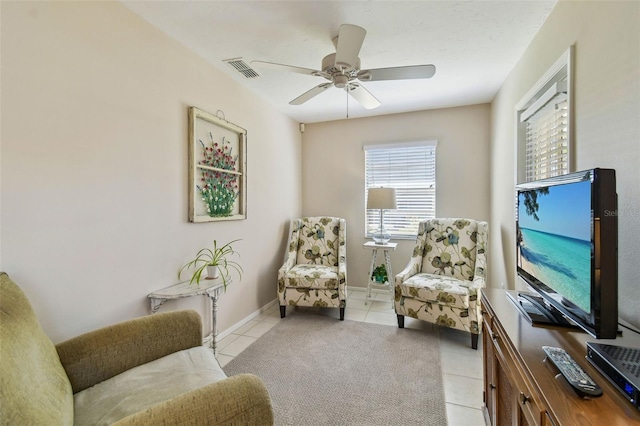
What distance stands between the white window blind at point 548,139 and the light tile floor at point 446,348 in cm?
152

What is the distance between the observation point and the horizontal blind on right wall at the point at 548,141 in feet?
6.01

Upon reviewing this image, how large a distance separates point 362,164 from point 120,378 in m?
3.48

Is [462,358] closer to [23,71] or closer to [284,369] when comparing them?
[284,369]

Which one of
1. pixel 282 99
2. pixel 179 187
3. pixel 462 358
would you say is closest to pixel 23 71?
pixel 179 187

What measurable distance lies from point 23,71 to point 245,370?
2.19m

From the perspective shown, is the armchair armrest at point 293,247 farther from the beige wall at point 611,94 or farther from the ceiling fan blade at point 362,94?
the beige wall at point 611,94

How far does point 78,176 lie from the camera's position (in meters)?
1.60

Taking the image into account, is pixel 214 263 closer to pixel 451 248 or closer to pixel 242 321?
pixel 242 321

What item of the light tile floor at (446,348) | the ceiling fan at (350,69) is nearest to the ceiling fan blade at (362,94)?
the ceiling fan at (350,69)

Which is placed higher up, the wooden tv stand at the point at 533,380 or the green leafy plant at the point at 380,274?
the wooden tv stand at the point at 533,380

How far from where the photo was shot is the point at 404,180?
156 inches

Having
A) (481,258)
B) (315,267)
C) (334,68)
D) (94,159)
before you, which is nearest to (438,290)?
(481,258)

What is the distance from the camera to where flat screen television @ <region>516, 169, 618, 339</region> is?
0.89 m

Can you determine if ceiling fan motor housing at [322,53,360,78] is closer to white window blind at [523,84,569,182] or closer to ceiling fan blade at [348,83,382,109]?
ceiling fan blade at [348,83,382,109]
